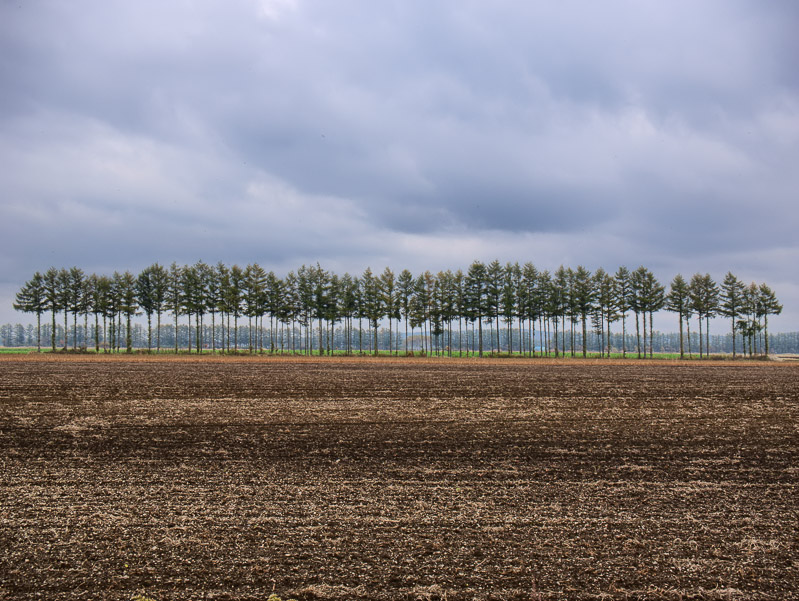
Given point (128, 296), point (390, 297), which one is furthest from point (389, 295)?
point (128, 296)

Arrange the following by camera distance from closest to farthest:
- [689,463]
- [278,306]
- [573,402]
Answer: [689,463] < [573,402] < [278,306]

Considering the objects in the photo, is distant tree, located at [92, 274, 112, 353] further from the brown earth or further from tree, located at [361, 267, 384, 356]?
the brown earth

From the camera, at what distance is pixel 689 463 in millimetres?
12805

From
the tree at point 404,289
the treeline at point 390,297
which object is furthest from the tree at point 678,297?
the tree at point 404,289

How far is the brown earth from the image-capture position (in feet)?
22.7

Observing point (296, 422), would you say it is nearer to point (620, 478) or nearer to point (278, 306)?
point (620, 478)

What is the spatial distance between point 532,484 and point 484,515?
228 cm

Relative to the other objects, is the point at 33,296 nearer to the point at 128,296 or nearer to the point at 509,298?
the point at 128,296

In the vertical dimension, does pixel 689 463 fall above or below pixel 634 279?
below

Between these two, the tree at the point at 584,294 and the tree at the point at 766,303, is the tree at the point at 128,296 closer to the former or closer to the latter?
the tree at the point at 584,294

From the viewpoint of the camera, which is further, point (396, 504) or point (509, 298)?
point (509, 298)

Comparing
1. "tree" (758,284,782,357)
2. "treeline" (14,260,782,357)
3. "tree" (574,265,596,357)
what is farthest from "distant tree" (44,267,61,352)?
"tree" (758,284,782,357)

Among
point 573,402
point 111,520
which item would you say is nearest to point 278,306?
point 573,402

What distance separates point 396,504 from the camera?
378 inches
